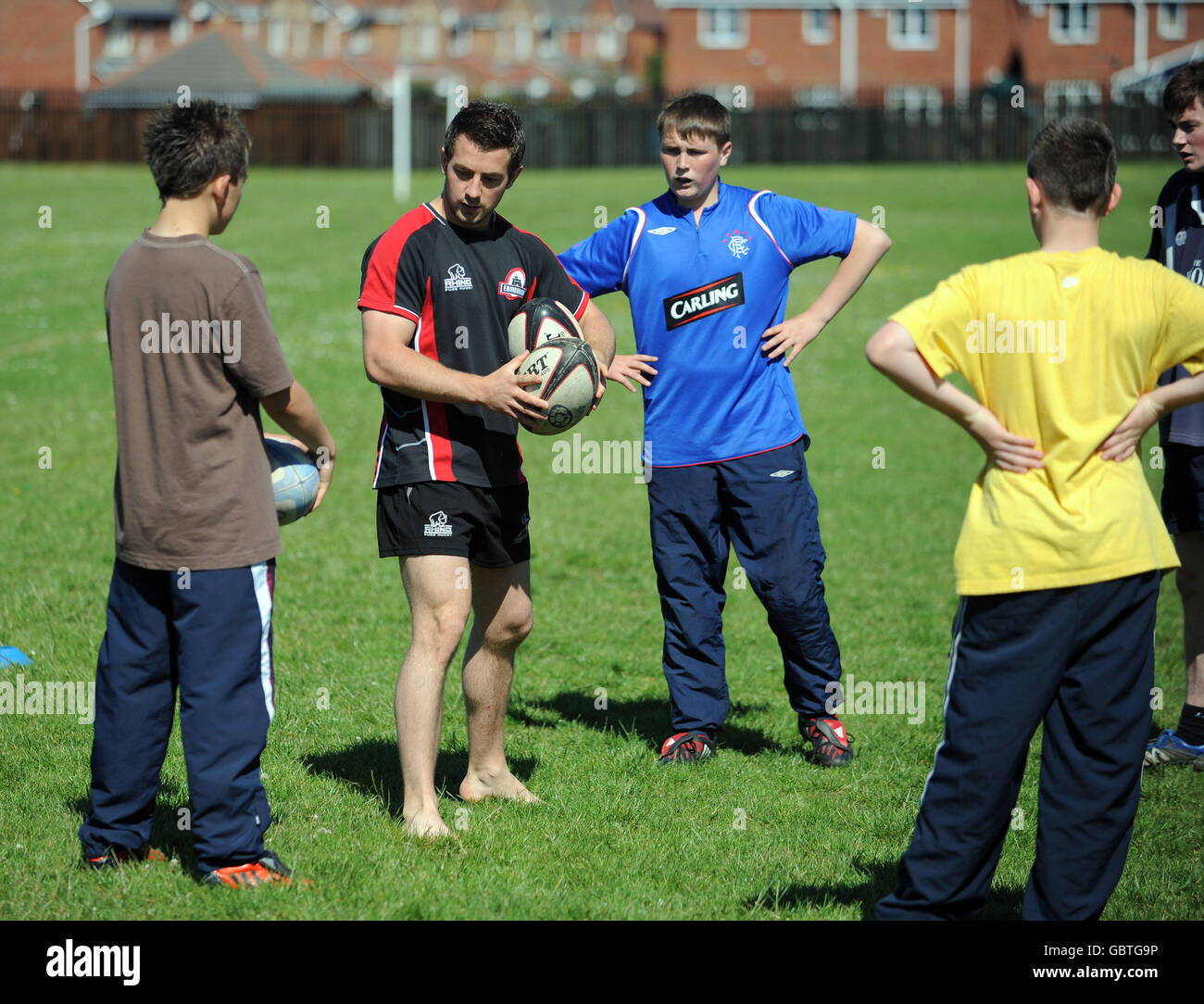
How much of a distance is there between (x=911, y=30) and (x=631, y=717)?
55989mm

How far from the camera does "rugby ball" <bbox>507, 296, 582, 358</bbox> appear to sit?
15.6 feet

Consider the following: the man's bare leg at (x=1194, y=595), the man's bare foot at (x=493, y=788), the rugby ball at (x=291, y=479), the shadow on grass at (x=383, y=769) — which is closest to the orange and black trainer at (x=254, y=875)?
the shadow on grass at (x=383, y=769)

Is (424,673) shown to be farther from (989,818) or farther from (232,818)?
(989,818)

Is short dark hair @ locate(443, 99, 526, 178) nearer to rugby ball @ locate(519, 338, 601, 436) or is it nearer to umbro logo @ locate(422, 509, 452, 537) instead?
rugby ball @ locate(519, 338, 601, 436)

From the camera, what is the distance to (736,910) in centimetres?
432

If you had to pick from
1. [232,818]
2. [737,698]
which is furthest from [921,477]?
[232,818]

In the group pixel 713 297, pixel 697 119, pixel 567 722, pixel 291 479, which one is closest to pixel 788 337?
pixel 713 297

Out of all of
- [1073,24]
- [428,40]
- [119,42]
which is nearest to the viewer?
[1073,24]

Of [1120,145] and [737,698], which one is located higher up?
[1120,145]

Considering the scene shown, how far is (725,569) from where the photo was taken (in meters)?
5.84

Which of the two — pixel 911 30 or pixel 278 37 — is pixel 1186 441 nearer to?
pixel 911 30

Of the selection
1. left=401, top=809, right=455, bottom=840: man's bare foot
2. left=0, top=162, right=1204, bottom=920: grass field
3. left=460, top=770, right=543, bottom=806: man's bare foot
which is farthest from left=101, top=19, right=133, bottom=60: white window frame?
left=401, top=809, right=455, bottom=840: man's bare foot

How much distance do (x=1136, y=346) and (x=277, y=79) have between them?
2633 inches

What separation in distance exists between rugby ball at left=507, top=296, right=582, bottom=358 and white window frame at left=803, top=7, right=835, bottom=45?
188 ft
